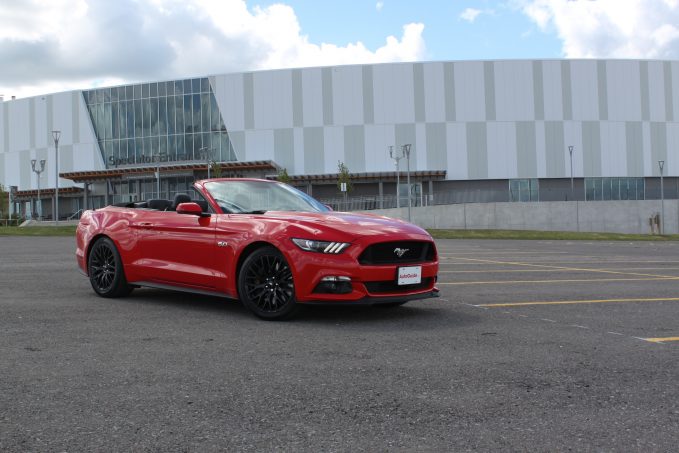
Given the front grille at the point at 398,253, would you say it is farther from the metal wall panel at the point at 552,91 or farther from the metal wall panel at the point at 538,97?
the metal wall panel at the point at 552,91

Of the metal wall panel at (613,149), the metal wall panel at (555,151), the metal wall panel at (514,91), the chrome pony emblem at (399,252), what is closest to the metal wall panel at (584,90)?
the metal wall panel at (613,149)

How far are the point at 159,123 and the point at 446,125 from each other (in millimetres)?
28628

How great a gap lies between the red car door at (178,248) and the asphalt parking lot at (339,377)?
0.37 metres

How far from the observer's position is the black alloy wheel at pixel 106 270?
25.7 ft

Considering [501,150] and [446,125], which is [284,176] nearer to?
[446,125]

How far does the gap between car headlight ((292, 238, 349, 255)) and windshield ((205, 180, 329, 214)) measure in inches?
35.9

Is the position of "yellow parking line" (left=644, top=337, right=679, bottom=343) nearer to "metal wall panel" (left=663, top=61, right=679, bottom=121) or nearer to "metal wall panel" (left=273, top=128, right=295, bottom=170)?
"metal wall panel" (left=273, top=128, right=295, bottom=170)

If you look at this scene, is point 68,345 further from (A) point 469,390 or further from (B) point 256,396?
(A) point 469,390

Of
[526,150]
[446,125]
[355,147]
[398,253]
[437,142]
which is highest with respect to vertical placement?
[446,125]

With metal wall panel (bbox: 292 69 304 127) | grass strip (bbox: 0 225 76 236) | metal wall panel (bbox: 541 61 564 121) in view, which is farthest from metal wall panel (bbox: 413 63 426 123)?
grass strip (bbox: 0 225 76 236)

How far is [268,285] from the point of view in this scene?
20.8ft

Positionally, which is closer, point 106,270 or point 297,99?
point 106,270

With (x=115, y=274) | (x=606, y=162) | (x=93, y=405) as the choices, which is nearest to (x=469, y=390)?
(x=93, y=405)

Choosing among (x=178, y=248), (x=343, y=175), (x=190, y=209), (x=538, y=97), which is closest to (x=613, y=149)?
(x=538, y=97)
